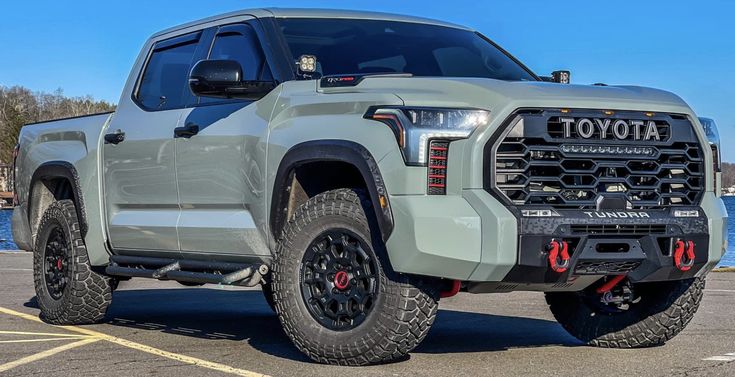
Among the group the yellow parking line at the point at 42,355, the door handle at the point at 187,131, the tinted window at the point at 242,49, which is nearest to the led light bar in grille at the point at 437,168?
the tinted window at the point at 242,49

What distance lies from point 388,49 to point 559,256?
7.00 feet

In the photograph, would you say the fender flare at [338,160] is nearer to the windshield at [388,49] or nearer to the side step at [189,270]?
the side step at [189,270]

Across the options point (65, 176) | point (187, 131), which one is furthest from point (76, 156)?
point (187, 131)

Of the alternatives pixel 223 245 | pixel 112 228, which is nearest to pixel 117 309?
pixel 112 228

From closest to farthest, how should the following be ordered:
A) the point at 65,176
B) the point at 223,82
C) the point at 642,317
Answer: the point at 223,82, the point at 642,317, the point at 65,176

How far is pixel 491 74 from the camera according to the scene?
756cm

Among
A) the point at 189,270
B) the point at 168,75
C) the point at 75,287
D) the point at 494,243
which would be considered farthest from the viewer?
the point at 75,287

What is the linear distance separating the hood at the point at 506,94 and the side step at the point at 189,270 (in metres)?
1.25

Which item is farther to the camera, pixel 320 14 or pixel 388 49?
pixel 320 14

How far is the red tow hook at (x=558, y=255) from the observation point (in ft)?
18.9

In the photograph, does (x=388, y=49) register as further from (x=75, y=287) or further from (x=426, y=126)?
(x=75, y=287)

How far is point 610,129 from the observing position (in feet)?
20.0

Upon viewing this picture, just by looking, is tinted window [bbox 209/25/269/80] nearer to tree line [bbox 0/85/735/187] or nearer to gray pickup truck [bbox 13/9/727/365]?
gray pickup truck [bbox 13/9/727/365]

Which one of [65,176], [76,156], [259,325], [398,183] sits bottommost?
[259,325]
